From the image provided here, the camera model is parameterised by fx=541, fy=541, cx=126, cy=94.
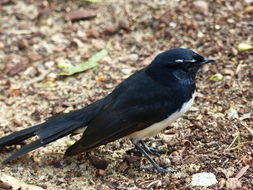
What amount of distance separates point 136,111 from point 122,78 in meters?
1.97

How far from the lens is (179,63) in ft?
19.5

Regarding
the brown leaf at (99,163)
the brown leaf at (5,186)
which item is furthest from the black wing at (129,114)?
the brown leaf at (5,186)

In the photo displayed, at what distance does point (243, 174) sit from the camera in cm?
560

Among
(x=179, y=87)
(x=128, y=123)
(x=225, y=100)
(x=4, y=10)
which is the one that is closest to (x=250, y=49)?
(x=225, y=100)

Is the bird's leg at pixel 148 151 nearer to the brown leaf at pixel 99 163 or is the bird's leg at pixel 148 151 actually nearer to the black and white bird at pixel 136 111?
the black and white bird at pixel 136 111

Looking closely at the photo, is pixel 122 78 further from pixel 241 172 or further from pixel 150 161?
pixel 241 172

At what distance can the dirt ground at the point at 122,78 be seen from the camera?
235 inches

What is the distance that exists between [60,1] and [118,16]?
119 centimetres

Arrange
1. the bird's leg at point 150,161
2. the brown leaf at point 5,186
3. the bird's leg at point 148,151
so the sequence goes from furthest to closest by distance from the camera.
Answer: the bird's leg at point 148,151
the bird's leg at point 150,161
the brown leaf at point 5,186

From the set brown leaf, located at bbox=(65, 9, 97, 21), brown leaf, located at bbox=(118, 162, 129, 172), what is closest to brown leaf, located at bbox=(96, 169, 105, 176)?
brown leaf, located at bbox=(118, 162, 129, 172)

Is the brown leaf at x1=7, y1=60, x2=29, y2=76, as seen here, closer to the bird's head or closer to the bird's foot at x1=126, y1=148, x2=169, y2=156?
the bird's foot at x1=126, y1=148, x2=169, y2=156

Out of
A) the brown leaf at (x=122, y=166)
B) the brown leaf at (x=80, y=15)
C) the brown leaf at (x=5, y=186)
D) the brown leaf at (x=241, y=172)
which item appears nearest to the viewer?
the brown leaf at (x=241, y=172)

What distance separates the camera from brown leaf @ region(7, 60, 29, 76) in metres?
8.05

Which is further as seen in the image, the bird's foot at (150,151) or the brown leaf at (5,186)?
the bird's foot at (150,151)
